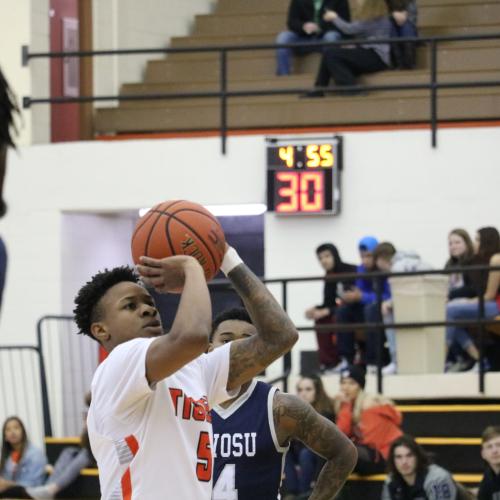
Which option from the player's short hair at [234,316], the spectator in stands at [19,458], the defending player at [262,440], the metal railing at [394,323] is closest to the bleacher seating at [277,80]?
the metal railing at [394,323]

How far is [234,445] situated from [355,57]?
8106mm

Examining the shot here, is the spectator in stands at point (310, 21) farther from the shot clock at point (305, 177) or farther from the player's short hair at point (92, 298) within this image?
the player's short hair at point (92, 298)

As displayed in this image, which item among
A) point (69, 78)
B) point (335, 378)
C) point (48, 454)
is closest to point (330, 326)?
point (335, 378)

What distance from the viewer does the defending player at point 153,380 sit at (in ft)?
13.6

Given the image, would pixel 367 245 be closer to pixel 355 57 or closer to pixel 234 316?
pixel 355 57

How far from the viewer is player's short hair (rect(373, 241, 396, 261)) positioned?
1155 centimetres

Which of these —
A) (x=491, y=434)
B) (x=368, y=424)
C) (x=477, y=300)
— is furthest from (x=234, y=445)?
(x=477, y=300)

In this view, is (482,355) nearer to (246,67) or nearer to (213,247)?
(246,67)

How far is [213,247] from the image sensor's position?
4504mm

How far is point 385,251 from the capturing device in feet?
37.9

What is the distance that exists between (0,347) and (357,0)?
14.6ft

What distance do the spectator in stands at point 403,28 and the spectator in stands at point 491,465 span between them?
16.7 ft

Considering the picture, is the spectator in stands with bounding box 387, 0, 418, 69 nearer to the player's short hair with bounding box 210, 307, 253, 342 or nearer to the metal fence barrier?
the metal fence barrier

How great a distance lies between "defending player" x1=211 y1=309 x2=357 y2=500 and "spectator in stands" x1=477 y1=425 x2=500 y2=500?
3667 millimetres
